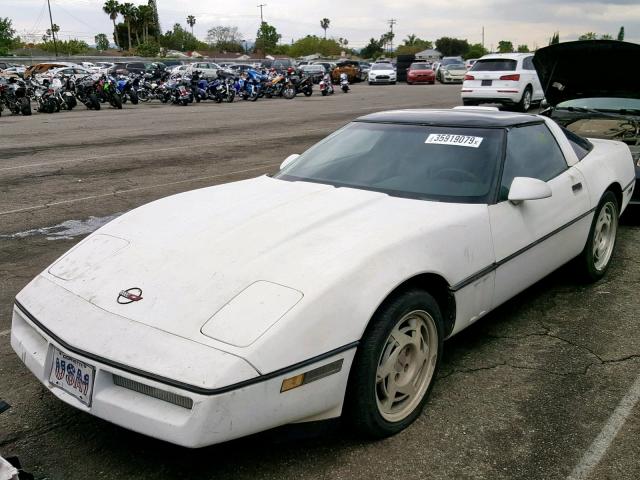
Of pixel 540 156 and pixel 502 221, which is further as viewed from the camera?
pixel 540 156

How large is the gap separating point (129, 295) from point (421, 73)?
3826 cm

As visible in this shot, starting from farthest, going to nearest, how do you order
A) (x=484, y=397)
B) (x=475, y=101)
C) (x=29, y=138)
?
(x=475, y=101), (x=29, y=138), (x=484, y=397)

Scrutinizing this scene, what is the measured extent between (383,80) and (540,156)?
121 feet

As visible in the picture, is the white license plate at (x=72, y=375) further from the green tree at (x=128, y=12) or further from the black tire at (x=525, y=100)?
the green tree at (x=128, y=12)

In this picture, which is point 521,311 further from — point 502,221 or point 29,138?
point 29,138

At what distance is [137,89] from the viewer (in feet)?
85.3

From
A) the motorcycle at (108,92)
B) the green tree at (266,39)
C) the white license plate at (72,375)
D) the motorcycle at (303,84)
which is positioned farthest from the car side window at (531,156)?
the green tree at (266,39)

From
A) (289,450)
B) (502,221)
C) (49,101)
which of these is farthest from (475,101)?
(289,450)

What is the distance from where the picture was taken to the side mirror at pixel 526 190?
335 cm

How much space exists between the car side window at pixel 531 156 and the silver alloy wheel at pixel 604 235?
2.21 ft

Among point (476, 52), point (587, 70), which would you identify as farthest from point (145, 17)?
point (587, 70)

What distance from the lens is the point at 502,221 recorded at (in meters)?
3.33

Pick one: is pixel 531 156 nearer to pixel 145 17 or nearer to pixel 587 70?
pixel 587 70

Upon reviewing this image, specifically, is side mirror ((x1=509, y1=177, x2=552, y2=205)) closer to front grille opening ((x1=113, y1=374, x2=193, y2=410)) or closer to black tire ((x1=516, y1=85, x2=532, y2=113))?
front grille opening ((x1=113, y1=374, x2=193, y2=410))
